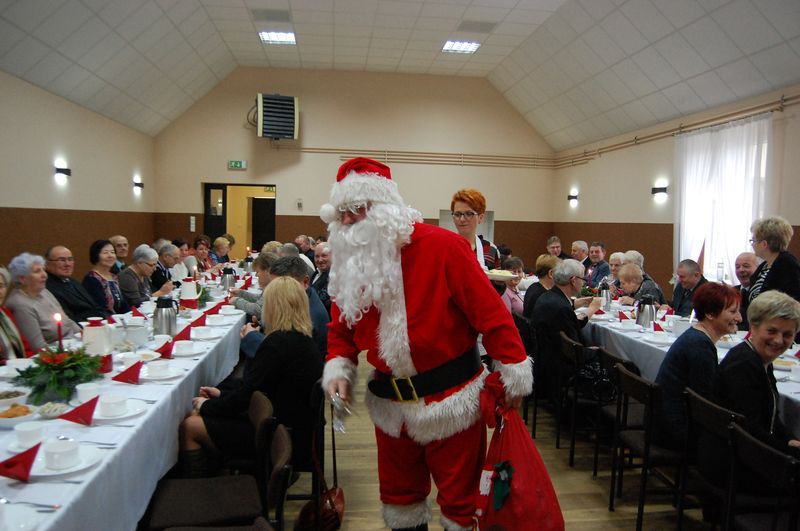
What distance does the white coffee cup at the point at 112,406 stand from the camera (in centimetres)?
208

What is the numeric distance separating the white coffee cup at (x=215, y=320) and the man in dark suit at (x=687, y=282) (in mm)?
4139

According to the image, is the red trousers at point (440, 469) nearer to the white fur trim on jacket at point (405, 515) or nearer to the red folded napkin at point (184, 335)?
the white fur trim on jacket at point (405, 515)

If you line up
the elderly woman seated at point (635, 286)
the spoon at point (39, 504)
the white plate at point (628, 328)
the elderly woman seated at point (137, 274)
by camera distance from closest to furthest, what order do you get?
the spoon at point (39, 504), the white plate at point (628, 328), the elderly woman seated at point (137, 274), the elderly woman seated at point (635, 286)

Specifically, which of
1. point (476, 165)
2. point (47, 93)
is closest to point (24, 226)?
point (47, 93)

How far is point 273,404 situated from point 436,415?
1119mm

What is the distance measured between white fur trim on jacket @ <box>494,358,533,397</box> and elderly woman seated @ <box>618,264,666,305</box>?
420cm

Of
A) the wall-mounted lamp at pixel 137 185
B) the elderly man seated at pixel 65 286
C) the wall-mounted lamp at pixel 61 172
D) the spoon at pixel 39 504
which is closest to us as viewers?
the spoon at pixel 39 504

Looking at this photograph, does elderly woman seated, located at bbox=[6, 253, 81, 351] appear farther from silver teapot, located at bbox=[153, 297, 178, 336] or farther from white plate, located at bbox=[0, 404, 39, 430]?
white plate, located at bbox=[0, 404, 39, 430]

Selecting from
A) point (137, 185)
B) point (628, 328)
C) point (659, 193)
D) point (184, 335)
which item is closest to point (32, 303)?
point (184, 335)

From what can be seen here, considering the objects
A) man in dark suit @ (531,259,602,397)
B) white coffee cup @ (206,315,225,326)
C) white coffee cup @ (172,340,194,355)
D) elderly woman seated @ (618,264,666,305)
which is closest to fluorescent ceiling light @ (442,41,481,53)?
elderly woman seated @ (618,264,666,305)

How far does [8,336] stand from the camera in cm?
301

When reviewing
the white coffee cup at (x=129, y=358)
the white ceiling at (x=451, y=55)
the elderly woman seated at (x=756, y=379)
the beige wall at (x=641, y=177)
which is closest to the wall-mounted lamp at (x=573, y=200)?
the beige wall at (x=641, y=177)

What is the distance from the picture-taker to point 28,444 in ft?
5.62

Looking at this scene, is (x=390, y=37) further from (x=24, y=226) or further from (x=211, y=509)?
(x=211, y=509)
